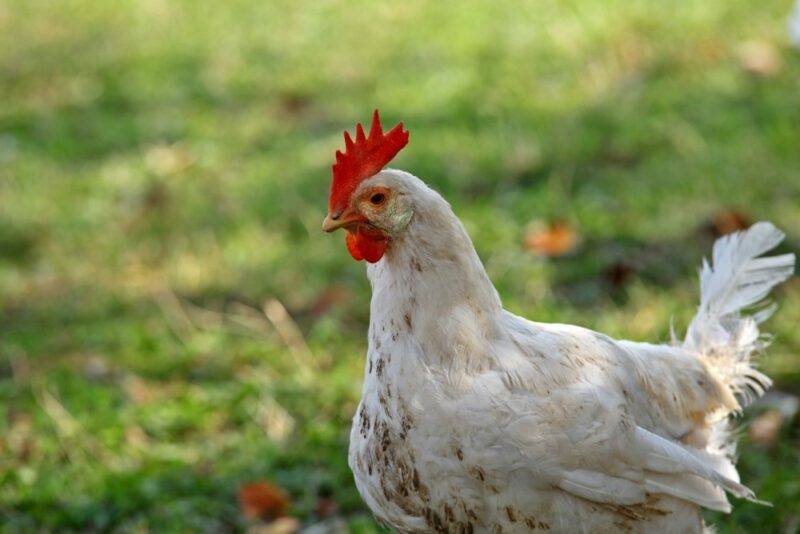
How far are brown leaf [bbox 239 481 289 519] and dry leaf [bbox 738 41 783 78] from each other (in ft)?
12.4

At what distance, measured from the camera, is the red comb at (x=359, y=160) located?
9.27 ft

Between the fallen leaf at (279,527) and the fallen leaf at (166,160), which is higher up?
the fallen leaf at (166,160)

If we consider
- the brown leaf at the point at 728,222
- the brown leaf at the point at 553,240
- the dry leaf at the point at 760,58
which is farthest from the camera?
the dry leaf at the point at 760,58

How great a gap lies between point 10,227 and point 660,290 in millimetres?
3266

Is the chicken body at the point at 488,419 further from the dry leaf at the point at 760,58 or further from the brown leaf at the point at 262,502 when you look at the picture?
the dry leaf at the point at 760,58

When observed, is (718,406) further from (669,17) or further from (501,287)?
(669,17)

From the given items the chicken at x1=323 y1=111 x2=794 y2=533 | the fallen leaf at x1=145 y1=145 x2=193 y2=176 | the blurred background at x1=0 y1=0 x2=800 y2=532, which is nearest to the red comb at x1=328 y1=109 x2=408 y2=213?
the chicken at x1=323 y1=111 x2=794 y2=533

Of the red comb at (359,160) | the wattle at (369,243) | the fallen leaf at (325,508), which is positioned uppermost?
the red comb at (359,160)

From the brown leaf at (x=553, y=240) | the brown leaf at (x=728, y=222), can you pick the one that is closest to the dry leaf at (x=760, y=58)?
the brown leaf at (x=728, y=222)

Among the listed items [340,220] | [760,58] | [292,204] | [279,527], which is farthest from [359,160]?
[760,58]

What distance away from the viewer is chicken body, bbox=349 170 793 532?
2719 millimetres

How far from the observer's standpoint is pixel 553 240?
5.27m

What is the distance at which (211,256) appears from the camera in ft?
18.5

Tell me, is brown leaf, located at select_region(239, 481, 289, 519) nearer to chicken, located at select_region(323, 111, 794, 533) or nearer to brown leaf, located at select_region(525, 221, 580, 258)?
chicken, located at select_region(323, 111, 794, 533)
